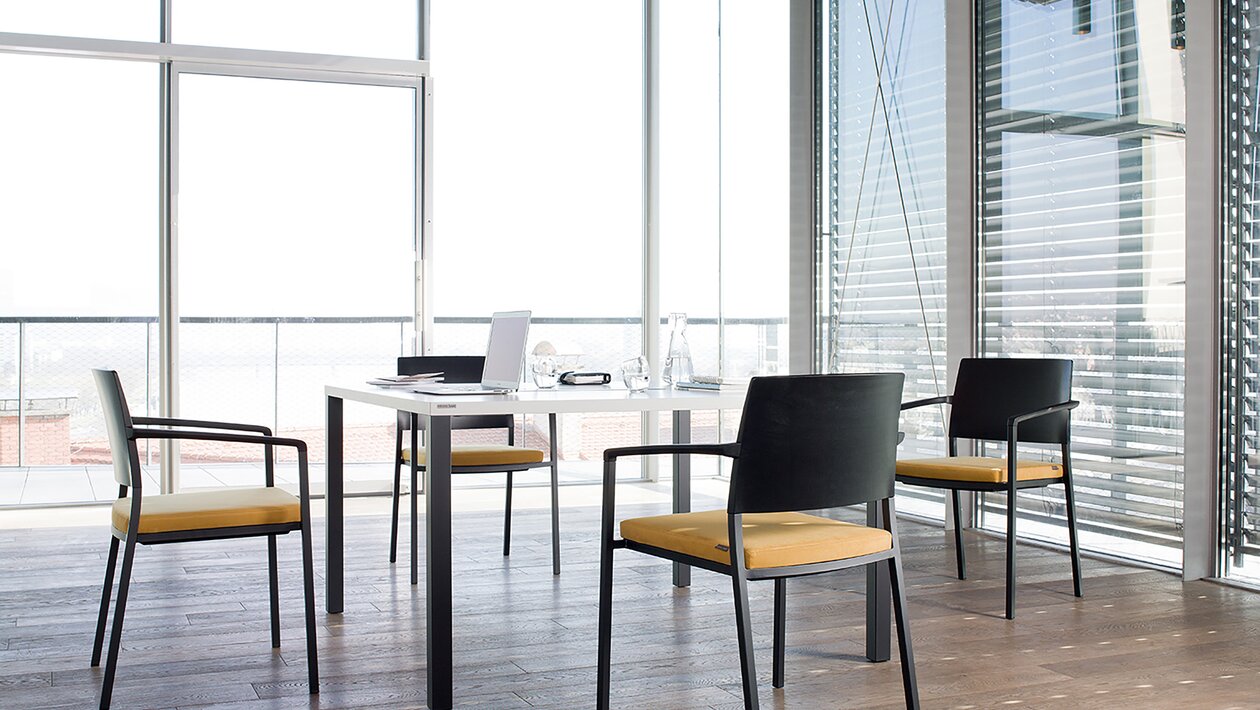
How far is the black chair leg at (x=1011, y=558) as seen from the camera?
11.2 feet

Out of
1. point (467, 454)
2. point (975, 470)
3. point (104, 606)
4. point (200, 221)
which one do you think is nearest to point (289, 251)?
point (200, 221)

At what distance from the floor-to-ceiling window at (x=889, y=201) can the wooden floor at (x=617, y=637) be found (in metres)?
1.06

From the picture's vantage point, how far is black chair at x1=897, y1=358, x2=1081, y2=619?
11.7 feet

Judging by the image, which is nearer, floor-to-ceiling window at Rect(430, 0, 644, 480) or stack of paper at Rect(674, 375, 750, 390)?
stack of paper at Rect(674, 375, 750, 390)

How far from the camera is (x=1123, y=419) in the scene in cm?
423

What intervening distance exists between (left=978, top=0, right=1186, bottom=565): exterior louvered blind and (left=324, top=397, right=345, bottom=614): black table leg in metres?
2.67

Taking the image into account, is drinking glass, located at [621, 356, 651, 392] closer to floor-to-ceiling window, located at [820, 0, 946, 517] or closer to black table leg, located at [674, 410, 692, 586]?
black table leg, located at [674, 410, 692, 586]

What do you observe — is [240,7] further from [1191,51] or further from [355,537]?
[1191,51]

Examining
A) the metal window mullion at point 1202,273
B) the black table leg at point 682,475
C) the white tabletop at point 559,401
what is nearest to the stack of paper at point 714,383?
the white tabletop at point 559,401

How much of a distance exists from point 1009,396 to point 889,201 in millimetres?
1590

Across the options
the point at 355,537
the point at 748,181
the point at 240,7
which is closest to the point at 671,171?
the point at 748,181

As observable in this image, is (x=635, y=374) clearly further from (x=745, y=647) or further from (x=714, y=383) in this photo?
(x=745, y=647)

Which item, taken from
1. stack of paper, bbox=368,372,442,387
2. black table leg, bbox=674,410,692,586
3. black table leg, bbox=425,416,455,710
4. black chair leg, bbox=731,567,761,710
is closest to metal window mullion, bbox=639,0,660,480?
black table leg, bbox=674,410,692,586

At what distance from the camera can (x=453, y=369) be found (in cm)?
444
